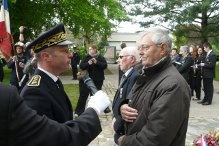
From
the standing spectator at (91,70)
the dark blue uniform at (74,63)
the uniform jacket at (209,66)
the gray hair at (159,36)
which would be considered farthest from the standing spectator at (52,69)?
the dark blue uniform at (74,63)

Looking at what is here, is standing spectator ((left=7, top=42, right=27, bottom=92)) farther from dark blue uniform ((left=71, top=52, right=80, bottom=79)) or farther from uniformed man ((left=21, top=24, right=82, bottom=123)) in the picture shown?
dark blue uniform ((left=71, top=52, right=80, bottom=79))

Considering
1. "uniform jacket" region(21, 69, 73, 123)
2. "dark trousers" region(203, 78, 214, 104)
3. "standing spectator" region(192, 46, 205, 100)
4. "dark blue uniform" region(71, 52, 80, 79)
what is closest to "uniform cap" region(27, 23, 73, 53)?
"uniform jacket" region(21, 69, 73, 123)

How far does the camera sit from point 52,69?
10.2 feet

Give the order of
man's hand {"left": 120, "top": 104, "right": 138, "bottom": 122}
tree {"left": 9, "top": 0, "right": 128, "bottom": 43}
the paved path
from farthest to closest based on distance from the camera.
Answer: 1. tree {"left": 9, "top": 0, "right": 128, "bottom": 43}
2. the paved path
3. man's hand {"left": 120, "top": 104, "right": 138, "bottom": 122}

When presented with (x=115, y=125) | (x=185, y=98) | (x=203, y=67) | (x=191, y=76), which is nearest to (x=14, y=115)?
(x=185, y=98)

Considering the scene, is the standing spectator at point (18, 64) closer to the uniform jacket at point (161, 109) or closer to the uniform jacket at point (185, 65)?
the uniform jacket at point (185, 65)

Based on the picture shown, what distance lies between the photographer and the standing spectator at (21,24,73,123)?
9.39 feet

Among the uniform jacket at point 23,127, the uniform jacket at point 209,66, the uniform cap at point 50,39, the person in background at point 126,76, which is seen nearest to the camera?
the uniform jacket at point 23,127

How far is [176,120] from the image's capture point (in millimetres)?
2957

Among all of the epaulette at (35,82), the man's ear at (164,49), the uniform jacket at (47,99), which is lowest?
the uniform jacket at (47,99)

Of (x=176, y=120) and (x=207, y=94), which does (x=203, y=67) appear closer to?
(x=207, y=94)

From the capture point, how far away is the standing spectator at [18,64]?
9.43 meters

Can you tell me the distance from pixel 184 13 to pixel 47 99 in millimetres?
23250

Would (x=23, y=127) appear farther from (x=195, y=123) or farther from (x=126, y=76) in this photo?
(x=195, y=123)
